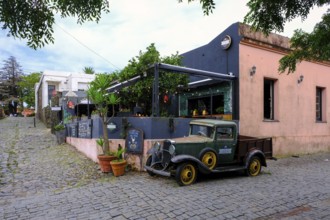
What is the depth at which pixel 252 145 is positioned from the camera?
8016 millimetres

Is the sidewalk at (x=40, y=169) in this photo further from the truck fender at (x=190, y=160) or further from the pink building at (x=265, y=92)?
the pink building at (x=265, y=92)

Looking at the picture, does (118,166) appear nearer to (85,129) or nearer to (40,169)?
(40,169)

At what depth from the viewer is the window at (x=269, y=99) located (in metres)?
12.3

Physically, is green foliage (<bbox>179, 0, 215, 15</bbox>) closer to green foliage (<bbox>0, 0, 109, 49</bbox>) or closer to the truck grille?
green foliage (<bbox>0, 0, 109, 49</bbox>)

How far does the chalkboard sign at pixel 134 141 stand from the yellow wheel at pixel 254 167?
3190mm

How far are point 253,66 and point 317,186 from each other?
18.5 ft

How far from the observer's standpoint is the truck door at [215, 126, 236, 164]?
7394 mm

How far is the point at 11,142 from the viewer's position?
45.1 feet

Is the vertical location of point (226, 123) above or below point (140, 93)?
below

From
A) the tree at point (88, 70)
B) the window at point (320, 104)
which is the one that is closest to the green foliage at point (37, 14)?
the window at point (320, 104)

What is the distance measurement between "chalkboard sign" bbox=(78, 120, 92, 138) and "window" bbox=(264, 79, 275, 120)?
7615 mm

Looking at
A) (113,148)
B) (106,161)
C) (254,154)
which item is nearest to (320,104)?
(254,154)

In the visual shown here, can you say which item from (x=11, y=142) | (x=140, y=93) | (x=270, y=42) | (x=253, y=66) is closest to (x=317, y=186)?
(x=253, y=66)

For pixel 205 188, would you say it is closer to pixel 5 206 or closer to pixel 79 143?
pixel 5 206
